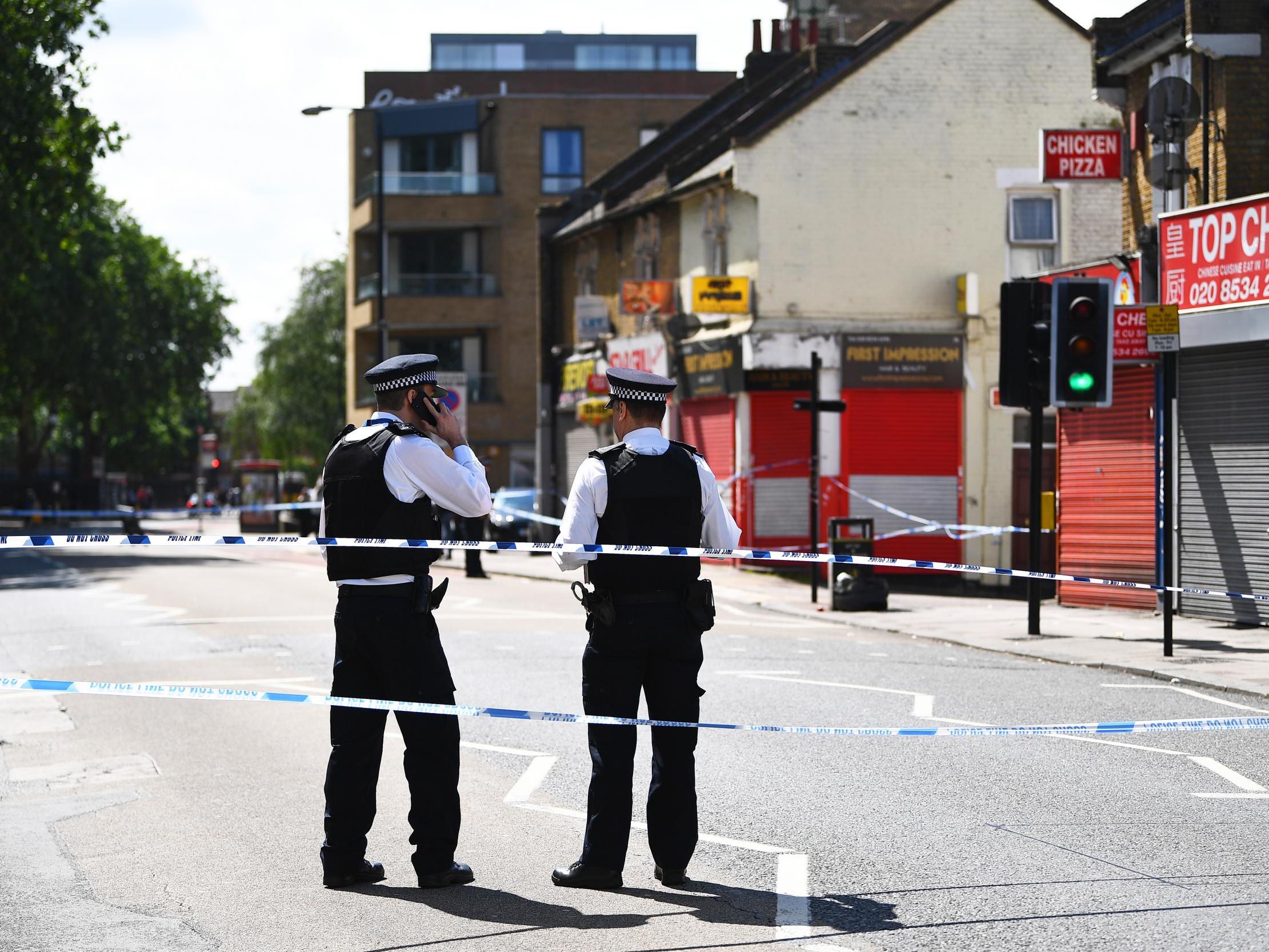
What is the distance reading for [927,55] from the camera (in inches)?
1219

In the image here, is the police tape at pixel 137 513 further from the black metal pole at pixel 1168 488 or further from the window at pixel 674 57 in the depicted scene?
the window at pixel 674 57

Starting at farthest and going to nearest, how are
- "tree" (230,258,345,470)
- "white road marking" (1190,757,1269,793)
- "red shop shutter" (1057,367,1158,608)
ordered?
"tree" (230,258,345,470)
"red shop shutter" (1057,367,1158,608)
"white road marking" (1190,757,1269,793)

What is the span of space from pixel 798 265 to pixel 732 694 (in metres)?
19.3

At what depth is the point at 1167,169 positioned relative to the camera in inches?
744

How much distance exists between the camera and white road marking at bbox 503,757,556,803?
8.18 metres

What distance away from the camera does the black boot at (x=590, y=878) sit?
20.8ft

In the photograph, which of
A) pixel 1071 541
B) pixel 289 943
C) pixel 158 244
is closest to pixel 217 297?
pixel 158 244

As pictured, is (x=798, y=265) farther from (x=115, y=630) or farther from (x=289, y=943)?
(x=289, y=943)

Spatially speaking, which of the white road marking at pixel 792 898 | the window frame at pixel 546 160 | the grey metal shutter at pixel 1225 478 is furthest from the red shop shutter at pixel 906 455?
the window frame at pixel 546 160

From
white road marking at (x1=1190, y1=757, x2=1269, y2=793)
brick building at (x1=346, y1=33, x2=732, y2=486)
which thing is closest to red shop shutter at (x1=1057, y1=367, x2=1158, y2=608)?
white road marking at (x1=1190, y1=757, x2=1269, y2=793)

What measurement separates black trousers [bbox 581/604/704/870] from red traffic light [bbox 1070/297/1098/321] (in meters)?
10.8

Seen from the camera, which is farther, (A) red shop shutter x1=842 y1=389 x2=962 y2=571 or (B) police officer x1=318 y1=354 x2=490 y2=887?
(A) red shop shutter x1=842 y1=389 x2=962 y2=571

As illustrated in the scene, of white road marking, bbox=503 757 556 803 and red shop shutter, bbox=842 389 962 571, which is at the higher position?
red shop shutter, bbox=842 389 962 571

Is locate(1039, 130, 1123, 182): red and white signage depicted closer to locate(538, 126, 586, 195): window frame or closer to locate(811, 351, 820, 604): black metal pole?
locate(811, 351, 820, 604): black metal pole
